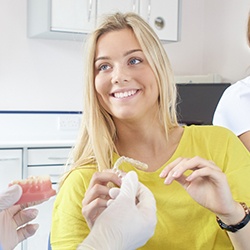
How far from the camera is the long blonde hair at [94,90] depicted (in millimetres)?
1318

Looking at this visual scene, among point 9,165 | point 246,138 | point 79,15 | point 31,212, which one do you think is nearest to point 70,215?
point 31,212

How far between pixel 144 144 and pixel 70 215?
0.34 m

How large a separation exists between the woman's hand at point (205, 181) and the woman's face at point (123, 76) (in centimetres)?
31

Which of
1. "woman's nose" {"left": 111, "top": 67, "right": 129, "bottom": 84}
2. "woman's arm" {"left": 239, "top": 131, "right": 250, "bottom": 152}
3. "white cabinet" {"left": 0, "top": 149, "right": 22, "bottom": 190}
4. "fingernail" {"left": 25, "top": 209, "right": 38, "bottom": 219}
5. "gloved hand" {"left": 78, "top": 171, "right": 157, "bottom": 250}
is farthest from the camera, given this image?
"white cabinet" {"left": 0, "top": 149, "right": 22, "bottom": 190}

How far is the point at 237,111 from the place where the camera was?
4.93ft

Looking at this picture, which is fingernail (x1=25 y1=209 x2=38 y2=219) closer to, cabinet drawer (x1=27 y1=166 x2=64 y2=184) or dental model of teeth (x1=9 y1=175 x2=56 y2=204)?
dental model of teeth (x1=9 y1=175 x2=56 y2=204)

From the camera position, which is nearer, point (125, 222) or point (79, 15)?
point (125, 222)

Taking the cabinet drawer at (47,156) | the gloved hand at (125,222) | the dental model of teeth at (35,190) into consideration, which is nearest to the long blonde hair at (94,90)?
the dental model of teeth at (35,190)

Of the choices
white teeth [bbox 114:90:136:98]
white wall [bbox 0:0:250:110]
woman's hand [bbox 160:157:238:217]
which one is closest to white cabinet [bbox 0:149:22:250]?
white wall [bbox 0:0:250:110]

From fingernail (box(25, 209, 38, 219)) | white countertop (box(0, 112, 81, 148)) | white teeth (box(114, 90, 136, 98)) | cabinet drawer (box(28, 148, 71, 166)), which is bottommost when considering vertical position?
cabinet drawer (box(28, 148, 71, 166))

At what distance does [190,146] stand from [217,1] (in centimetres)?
283

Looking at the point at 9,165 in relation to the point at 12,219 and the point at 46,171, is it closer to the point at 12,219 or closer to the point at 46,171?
the point at 46,171

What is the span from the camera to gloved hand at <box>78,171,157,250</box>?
0.83 m

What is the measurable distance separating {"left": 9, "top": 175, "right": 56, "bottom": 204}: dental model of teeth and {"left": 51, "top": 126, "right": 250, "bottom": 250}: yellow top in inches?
4.8
